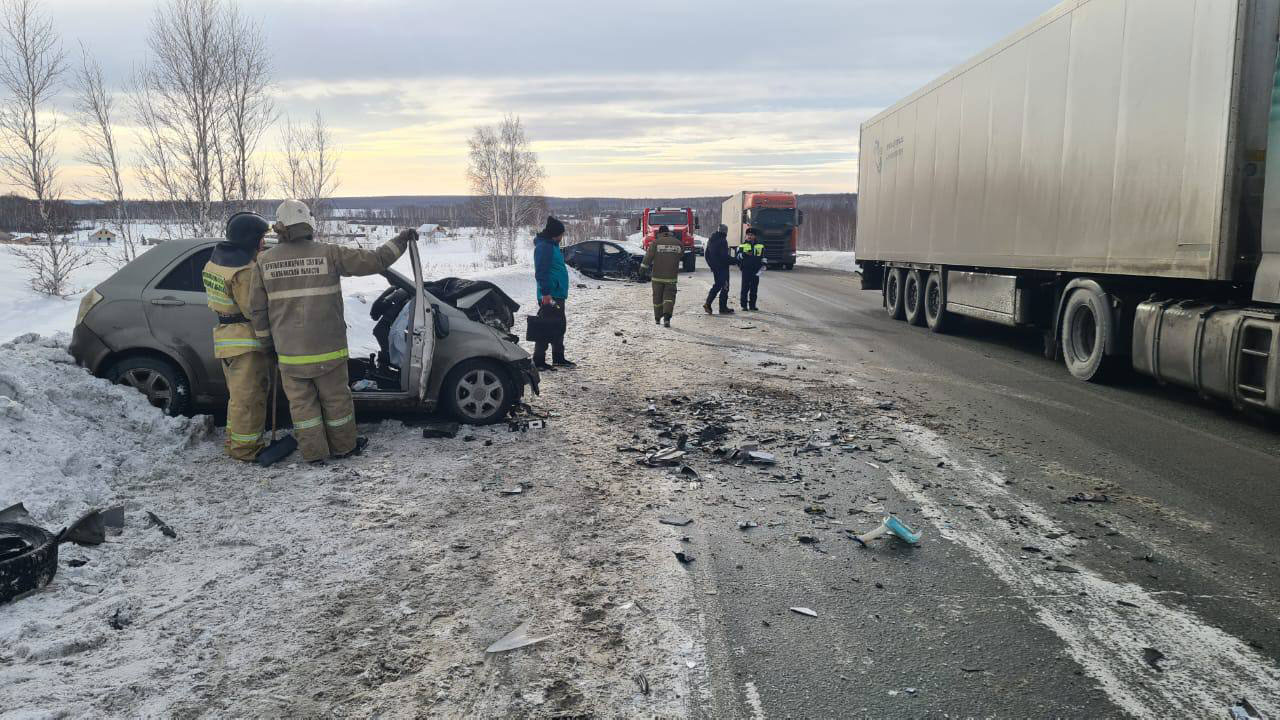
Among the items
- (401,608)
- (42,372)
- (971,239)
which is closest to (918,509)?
(401,608)

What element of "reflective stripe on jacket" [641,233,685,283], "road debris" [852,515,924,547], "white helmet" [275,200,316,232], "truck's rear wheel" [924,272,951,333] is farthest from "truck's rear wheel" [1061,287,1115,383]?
"white helmet" [275,200,316,232]

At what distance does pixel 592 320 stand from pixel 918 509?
38.8 feet

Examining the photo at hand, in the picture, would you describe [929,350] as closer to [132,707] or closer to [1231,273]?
[1231,273]

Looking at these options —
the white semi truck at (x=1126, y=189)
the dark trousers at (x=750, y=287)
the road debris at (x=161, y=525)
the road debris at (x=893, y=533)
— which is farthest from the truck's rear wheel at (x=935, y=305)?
the road debris at (x=161, y=525)

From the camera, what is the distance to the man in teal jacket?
33.1 ft

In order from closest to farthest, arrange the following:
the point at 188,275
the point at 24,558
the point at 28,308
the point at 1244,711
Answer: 1. the point at 1244,711
2. the point at 24,558
3. the point at 188,275
4. the point at 28,308

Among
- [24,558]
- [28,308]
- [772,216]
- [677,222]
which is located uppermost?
[772,216]

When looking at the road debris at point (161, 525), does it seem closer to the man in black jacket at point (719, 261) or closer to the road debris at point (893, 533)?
the road debris at point (893, 533)

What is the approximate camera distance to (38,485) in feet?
15.1

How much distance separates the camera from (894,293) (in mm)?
16984

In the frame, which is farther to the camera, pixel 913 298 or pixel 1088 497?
pixel 913 298

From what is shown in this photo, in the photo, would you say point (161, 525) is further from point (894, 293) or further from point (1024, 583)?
point (894, 293)

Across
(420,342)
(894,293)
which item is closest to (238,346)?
(420,342)

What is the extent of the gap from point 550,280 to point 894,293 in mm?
9511
